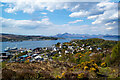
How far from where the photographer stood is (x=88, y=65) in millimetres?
5734

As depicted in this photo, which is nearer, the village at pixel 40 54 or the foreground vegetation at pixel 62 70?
the foreground vegetation at pixel 62 70

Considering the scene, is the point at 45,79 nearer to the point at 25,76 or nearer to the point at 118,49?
the point at 25,76

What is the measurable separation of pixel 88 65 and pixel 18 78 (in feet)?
13.2

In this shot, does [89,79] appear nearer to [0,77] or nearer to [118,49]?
[0,77]

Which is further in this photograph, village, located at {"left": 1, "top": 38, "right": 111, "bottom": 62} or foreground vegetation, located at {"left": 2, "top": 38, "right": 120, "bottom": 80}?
village, located at {"left": 1, "top": 38, "right": 111, "bottom": 62}

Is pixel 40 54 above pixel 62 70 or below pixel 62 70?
below

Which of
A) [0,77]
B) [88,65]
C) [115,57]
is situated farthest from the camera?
[115,57]

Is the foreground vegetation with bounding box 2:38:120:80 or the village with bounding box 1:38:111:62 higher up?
the foreground vegetation with bounding box 2:38:120:80

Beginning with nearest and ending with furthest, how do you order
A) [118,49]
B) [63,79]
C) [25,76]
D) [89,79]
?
[25,76] < [63,79] < [89,79] < [118,49]

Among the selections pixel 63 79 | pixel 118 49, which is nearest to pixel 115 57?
pixel 118 49

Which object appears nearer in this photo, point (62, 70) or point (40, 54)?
point (62, 70)

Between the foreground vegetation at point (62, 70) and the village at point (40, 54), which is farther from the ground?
the foreground vegetation at point (62, 70)

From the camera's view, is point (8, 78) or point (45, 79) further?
point (45, 79)

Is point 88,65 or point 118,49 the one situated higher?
point 118,49
